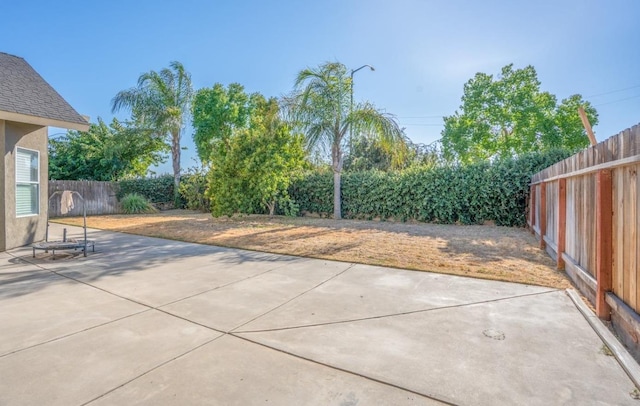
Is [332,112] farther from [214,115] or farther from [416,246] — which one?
[214,115]

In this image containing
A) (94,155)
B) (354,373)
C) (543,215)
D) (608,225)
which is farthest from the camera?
(94,155)

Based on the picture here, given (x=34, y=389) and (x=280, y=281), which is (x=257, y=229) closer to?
(x=280, y=281)

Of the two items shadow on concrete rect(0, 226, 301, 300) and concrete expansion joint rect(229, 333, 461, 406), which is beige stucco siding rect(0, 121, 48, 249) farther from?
concrete expansion joint rect(229, 333, 461, 406)

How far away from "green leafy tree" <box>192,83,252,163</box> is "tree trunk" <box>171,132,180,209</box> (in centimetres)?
185

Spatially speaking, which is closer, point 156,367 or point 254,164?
point 156,367

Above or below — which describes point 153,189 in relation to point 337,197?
above

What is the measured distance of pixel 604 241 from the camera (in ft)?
9.93

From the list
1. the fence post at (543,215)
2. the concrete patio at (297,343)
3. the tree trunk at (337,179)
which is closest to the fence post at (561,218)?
the concrete patio at (297,343)

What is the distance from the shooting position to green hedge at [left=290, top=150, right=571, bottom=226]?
33.4 feet

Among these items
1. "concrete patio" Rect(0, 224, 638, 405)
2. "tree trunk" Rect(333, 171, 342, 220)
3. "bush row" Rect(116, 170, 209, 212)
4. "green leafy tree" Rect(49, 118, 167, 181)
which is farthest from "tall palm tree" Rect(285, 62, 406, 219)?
"green leafy tree" Rect(49, 118, 167, 181)

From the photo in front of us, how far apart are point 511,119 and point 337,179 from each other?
51.6 feet

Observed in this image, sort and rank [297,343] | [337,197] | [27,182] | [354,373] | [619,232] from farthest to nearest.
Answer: [337,197] → [27,182] → [619,232] → [297,343] → [354,373]

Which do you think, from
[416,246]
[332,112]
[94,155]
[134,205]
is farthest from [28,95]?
[94,155]

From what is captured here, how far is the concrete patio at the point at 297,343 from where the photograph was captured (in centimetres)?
202
